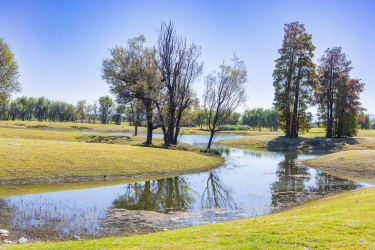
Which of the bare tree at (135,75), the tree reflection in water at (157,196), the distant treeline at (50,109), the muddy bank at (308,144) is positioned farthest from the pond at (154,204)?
the distant treeline at (50,109)

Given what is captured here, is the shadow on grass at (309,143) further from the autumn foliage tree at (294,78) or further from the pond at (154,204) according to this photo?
the pond at (154,204)

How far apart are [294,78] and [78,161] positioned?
4617 centimetres

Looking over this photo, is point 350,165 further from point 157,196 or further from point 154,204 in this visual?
point 154,204

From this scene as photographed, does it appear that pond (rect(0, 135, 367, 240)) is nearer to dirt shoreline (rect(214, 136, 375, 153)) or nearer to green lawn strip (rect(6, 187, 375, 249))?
green lawn strip (rect(6, 187, 375, 249))

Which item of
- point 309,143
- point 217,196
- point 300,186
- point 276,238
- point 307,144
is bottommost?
point 217,196

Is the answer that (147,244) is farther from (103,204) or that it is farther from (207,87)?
(207,87)

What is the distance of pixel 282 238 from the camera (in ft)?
20.8

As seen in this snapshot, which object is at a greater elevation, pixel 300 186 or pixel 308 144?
pixel 308 144

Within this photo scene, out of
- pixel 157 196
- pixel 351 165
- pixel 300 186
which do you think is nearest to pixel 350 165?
pixel 351 165

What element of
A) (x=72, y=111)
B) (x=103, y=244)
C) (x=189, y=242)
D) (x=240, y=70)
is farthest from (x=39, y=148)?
(x=72, y=111)

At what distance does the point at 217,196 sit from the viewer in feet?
50.0

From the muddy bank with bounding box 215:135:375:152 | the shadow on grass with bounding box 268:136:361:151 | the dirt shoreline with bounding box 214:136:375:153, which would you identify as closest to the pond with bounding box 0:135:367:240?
the dirt shoreline with bounding box 214:136:375:153

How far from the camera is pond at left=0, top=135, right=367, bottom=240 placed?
923cm

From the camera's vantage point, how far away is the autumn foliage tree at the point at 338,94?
48.2 m
